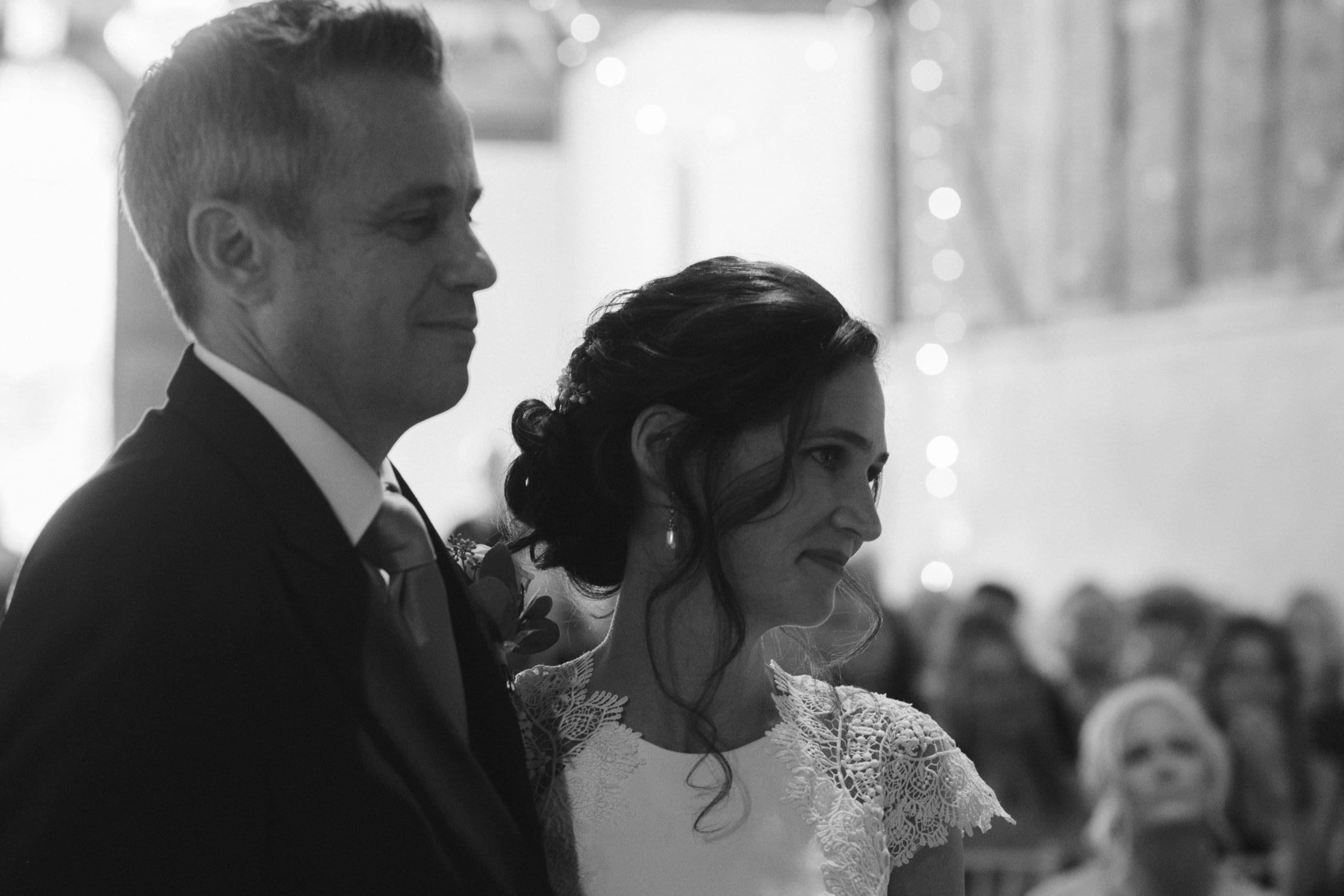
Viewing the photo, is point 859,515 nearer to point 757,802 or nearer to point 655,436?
point 655,436

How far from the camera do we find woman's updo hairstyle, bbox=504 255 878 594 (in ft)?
7.24

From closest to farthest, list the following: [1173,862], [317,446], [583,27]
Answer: [317,446] → [1173,862] → [583,27]

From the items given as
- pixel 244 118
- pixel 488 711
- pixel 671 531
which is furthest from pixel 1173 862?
pixel 244 118

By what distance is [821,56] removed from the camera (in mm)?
13422

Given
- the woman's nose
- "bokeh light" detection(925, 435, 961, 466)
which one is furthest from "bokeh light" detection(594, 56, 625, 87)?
the woman's nose

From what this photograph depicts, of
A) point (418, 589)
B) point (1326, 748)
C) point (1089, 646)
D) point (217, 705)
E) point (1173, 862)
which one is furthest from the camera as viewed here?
point (1089, 646)

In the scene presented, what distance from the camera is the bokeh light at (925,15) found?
11.9m

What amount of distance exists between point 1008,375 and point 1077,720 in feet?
15.2

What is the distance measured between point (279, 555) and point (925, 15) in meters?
11.1

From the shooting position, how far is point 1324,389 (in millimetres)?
7973

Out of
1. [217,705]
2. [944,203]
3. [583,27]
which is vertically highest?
[583,27]

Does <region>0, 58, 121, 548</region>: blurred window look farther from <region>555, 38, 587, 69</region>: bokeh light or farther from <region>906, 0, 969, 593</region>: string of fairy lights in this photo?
<region>906, 0, 969, 593</region>: string of fairy lights

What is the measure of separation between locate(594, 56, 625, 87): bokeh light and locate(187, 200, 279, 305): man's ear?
14.4m

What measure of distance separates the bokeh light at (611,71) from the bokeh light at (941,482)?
581 centimetres
